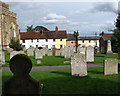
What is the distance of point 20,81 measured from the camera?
489 cm

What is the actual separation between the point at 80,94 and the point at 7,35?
40196 mm

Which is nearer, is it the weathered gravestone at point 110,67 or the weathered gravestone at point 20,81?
the weathered gravestone at point 20,81

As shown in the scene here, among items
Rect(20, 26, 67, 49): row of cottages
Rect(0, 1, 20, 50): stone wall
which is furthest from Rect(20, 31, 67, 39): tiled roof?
Rect(0, 1, 20, 50): stone wall

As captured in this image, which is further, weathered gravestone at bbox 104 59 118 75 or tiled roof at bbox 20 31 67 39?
tiled roof at bbox 20 31 67 39

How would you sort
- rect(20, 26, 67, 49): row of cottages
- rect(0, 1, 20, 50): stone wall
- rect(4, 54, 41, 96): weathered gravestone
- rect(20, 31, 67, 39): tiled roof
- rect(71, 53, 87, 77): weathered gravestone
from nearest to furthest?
rect(4, 54, 41, 96): weathered gravestone → rect(71, 53, 87, 77): weathered gravestone → rect(0, 1, 20, 50): stone wall → rect(20, 26, 67, 49): row of cottages → rect(20, 31, 67, 39): tiled roof

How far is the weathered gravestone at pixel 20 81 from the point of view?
4.88m

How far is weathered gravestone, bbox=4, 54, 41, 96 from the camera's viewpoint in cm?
488

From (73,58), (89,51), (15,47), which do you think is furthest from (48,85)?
(15,47)

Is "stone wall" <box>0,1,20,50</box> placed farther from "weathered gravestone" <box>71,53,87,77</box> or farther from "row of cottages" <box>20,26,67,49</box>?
"weathered gravestone" <box>71,53,87,77</box>

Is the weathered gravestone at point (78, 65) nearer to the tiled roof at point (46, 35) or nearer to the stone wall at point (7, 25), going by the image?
the stone wall at point (7, 25)

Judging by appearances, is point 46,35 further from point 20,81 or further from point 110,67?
point 20,81

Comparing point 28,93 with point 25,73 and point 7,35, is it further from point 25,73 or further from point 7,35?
point 7,35

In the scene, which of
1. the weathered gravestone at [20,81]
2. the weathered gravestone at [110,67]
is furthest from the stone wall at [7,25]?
the weathered gravestone at [20,81]

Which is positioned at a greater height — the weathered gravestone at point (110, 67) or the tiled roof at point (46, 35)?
the tiled roof at point (46, 35)
